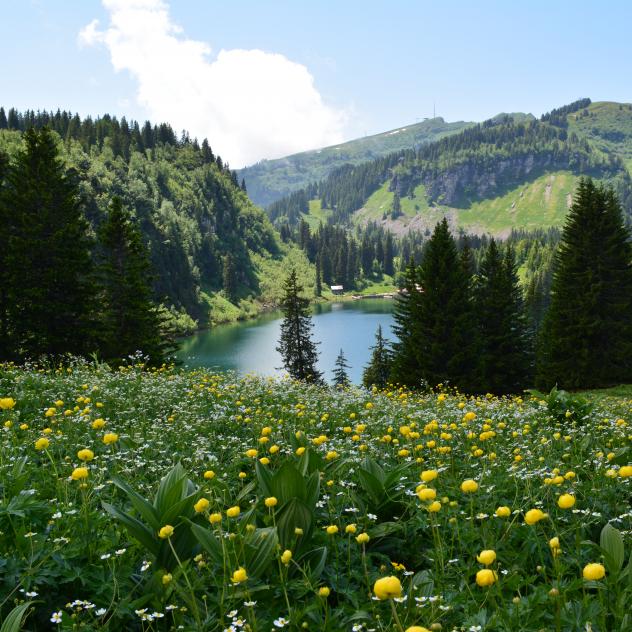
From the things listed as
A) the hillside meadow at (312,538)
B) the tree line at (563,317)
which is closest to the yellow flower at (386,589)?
the hillside meadow at (312,538)

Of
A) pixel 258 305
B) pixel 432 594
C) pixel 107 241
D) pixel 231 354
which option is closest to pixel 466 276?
pixel 107 241

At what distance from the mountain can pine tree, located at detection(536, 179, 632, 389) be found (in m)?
86.0

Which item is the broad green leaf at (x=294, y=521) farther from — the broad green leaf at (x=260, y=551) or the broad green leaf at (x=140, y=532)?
the broad green leaf at (x=140, y=532)

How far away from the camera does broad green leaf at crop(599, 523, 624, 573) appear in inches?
104

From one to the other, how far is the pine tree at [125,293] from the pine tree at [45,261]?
12.6 feet

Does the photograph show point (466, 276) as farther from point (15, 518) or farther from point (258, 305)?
point (258, 305)

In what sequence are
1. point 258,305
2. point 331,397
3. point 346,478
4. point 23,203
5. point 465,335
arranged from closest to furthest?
point 346,478 < point 331,397 < point 23,203 < point 465,335 < point 258,305

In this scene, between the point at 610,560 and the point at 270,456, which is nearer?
the point at 610,560

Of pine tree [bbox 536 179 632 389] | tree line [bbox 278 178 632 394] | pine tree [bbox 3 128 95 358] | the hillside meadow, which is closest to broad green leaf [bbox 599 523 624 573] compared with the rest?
the hillside meadow

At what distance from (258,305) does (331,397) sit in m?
160

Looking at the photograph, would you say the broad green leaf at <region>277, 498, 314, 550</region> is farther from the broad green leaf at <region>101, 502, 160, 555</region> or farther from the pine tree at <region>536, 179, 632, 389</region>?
the pine tree at <region>536, 179, 632, 389</region>

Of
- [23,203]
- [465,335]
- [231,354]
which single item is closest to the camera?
[23,203]

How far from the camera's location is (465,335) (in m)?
36.7

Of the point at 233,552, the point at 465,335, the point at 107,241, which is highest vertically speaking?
the point at 107,241
